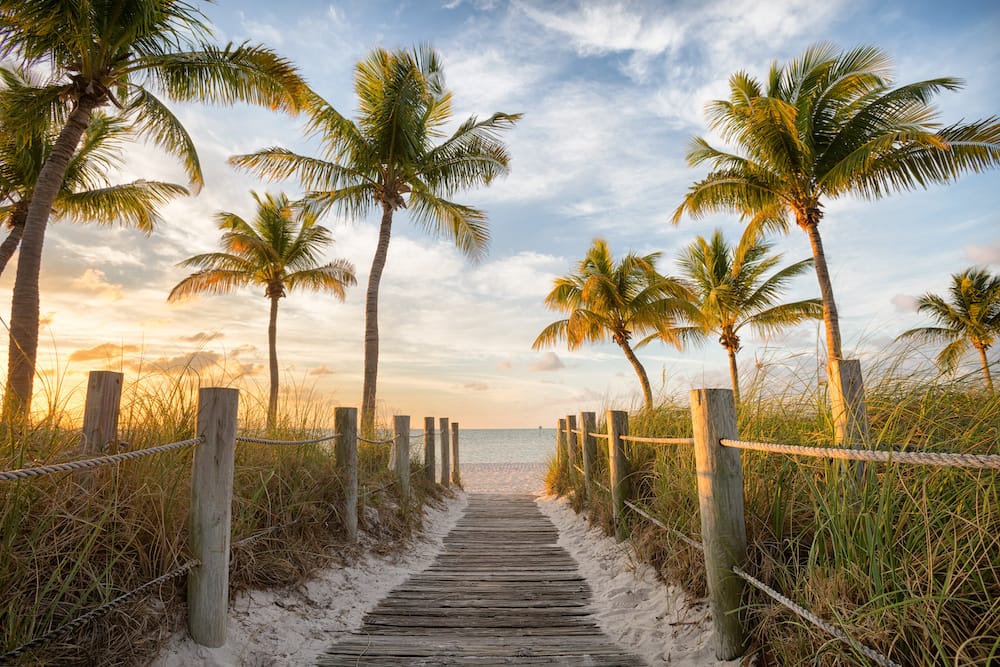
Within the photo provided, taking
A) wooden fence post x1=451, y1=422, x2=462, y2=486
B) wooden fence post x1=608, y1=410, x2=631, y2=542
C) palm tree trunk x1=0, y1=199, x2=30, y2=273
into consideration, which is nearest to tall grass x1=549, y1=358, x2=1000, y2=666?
wooden fence post x1=608, y1=410, x2=631, y2=542

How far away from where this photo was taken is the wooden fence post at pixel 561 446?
34.2 feet

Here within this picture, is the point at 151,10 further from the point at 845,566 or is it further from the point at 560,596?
the point at 845,566

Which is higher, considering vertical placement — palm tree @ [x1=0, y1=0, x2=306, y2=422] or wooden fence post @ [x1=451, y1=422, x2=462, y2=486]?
palm tree @ [x1=0, y1=0, x2=306, y2=422]

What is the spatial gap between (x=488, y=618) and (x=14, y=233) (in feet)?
54.8

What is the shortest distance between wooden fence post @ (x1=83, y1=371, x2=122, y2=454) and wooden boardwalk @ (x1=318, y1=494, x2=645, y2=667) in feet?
5.85

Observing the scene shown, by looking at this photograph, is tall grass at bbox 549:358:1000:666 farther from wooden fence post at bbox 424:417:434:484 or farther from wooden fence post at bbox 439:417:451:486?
wooden fence post at bbox 439:417:451:486

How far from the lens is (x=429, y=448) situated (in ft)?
30.6

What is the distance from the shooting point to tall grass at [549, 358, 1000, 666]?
5.74 feet

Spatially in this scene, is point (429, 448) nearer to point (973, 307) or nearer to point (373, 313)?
point (373, 313)

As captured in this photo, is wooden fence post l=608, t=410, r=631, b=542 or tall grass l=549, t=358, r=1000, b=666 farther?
wooden fence post l=608, t=410, r=631, b=542

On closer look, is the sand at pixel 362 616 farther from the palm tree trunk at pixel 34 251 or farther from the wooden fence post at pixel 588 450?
the palm tree trunk at pixel 34 251

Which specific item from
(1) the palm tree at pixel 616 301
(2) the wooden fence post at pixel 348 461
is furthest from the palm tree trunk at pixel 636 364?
(2) the wooden fence post at pixel 348 461

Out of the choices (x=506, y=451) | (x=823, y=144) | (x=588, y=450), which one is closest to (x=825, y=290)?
(x=823, y=144)

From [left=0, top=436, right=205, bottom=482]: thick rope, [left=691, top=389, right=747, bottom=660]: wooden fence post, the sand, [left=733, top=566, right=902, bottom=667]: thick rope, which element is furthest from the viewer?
the sand
